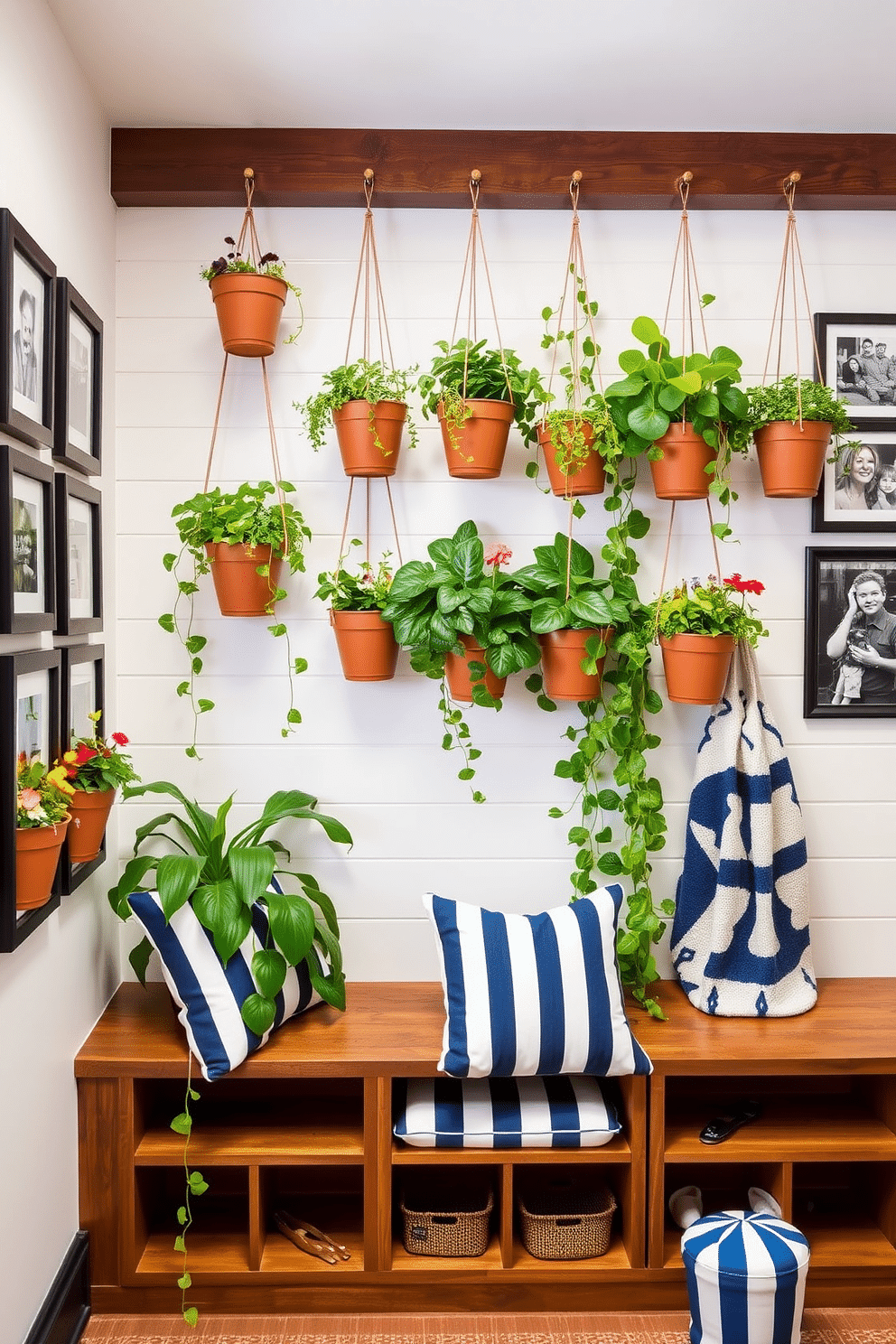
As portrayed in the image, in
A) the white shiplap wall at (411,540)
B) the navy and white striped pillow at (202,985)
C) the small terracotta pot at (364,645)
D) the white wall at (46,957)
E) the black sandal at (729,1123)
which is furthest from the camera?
the white shiplap wall at (411,540)

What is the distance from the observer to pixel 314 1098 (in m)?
2.46

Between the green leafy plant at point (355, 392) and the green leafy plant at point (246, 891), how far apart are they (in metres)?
0.87

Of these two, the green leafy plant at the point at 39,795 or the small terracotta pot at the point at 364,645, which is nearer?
the green leafy plant at the point at 39,795

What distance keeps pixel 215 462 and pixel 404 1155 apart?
1647 millimetres

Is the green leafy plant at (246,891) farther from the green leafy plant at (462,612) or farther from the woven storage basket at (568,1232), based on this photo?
the woven storage basket at (568,1232)

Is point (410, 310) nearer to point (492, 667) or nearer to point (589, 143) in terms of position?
point (589, 143)

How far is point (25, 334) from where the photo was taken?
1818mm

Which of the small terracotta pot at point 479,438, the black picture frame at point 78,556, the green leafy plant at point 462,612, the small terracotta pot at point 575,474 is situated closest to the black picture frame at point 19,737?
the black picture frame at point 78,556

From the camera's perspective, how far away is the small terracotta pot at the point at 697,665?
2.27 metres

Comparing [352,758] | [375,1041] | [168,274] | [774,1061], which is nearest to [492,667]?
[352,758]

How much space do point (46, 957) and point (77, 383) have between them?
1165 millimetres

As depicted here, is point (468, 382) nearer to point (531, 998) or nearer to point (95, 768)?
point (95, 768)

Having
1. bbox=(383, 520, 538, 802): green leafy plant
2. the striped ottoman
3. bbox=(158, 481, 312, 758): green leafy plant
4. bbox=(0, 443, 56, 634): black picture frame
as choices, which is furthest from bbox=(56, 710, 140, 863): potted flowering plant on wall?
the striped ottoman

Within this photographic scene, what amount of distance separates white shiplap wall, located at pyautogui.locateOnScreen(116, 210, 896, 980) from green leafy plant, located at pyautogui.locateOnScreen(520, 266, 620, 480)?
5 centimetres
